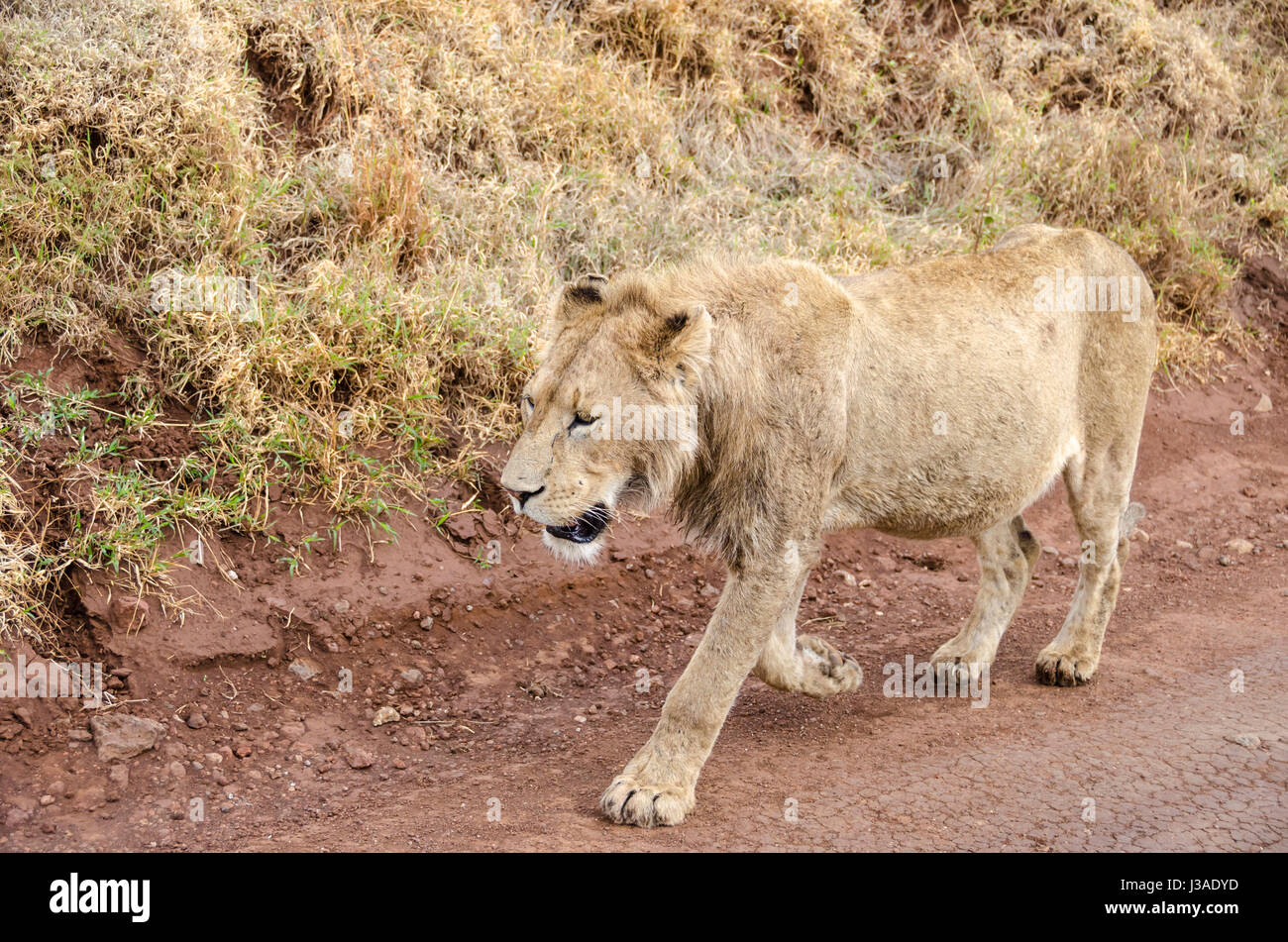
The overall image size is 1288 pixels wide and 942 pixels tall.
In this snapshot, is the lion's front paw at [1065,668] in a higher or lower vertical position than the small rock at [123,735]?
higher

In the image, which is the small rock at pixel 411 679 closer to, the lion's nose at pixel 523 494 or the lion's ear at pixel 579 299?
the lion's nose at pixel 523 494

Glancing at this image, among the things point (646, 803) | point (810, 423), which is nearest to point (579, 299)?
point (810, 423)

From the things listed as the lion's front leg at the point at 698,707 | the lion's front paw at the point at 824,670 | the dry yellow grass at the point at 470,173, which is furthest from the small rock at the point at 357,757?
the lion's front paw at the point at 824,670

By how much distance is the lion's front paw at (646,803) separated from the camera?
4223 millimetres

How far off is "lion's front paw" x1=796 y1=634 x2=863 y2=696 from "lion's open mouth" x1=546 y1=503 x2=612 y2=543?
1325 millimetres

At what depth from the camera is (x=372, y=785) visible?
4.83m

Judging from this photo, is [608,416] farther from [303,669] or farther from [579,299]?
[303,669]

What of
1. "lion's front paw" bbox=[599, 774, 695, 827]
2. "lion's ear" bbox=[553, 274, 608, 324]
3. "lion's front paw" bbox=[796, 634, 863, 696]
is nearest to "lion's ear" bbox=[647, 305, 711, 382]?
"lion's ear" bbox=[553, 274, 608, 324]

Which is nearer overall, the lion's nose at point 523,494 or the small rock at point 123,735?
the lion's nose at point 523,494

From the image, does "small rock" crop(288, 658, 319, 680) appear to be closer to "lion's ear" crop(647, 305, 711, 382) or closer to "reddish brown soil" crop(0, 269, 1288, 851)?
"reddish brown soil" crop(0, 269, 1288, 851)

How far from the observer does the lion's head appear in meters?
4.18

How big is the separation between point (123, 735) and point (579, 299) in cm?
244

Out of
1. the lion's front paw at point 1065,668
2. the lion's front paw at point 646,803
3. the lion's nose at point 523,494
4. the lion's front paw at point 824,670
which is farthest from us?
the lion's front paw at point 1065,668

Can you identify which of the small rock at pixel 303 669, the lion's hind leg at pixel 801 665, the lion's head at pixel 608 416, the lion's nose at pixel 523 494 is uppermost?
the lion's head at pixel 608 416
